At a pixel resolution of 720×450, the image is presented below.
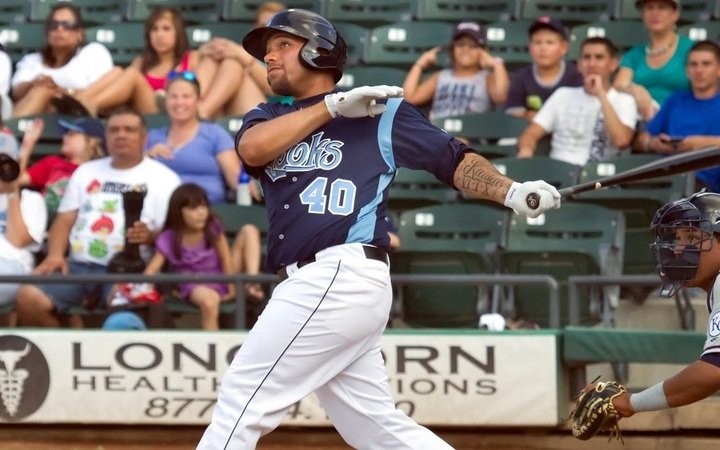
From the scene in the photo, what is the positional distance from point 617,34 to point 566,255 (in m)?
2.75

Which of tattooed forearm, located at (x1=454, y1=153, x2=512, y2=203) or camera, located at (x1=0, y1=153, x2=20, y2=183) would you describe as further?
camera, located at (x1=0, y1=153, x2=20, y2=183)

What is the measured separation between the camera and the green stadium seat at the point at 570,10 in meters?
10.5

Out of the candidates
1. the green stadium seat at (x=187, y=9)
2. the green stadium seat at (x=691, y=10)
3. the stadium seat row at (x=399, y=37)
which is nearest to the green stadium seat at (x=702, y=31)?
the stadium seat row at (x=399, y=37)

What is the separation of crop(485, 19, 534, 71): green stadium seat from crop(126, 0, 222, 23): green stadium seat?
2.32 meters

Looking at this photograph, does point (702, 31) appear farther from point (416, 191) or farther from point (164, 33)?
point (164, 33)

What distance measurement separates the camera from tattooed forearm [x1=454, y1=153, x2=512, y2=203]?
14.4 ft

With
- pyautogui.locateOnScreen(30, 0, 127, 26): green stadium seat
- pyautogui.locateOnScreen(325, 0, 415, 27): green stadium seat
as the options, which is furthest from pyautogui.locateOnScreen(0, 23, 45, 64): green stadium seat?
pyautogui.locateOnScreen(325, 0, 415, 27): green stadium seat

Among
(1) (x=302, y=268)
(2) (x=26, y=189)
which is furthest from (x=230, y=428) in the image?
(2) (x=26, y=189)

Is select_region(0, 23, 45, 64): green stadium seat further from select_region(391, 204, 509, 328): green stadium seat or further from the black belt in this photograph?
the black belt

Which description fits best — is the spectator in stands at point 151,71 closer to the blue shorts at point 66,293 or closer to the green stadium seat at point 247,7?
the green stadium seat at point 247,7

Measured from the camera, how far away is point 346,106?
14.2 ft

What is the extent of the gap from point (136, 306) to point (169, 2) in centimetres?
438

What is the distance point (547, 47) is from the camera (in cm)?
902

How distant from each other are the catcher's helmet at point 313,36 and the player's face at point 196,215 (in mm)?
3252
